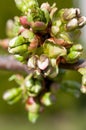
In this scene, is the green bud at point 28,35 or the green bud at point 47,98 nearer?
the green bud at point 28,35

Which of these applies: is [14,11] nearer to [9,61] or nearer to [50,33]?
[9,61]

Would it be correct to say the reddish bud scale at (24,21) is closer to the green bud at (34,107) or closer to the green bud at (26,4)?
the green bud at (26,4)

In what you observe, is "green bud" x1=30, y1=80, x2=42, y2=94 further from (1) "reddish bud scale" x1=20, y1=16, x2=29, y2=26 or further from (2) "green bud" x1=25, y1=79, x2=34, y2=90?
(1) "reddish bud scale" x1=20, y1=16, x2=29, y2=26

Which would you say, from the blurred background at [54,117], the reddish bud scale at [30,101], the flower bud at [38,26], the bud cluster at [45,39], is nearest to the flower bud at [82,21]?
the bud cluster at [45,39]

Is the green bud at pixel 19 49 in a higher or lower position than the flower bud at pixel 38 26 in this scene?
lower

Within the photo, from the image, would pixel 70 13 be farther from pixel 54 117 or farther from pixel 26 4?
pixel 54 117

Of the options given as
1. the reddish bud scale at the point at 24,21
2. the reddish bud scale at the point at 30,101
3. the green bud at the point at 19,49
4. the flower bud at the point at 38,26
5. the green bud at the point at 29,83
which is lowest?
the reddish bud scale at the point at 30,101

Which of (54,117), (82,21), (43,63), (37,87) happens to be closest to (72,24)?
(82,21)

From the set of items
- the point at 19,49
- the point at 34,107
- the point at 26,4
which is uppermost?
the point at 26,4

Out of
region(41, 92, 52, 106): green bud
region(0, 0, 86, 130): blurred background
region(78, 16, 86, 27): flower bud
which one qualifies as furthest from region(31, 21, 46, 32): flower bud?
region(0, 0, 86, 130): blurred background
